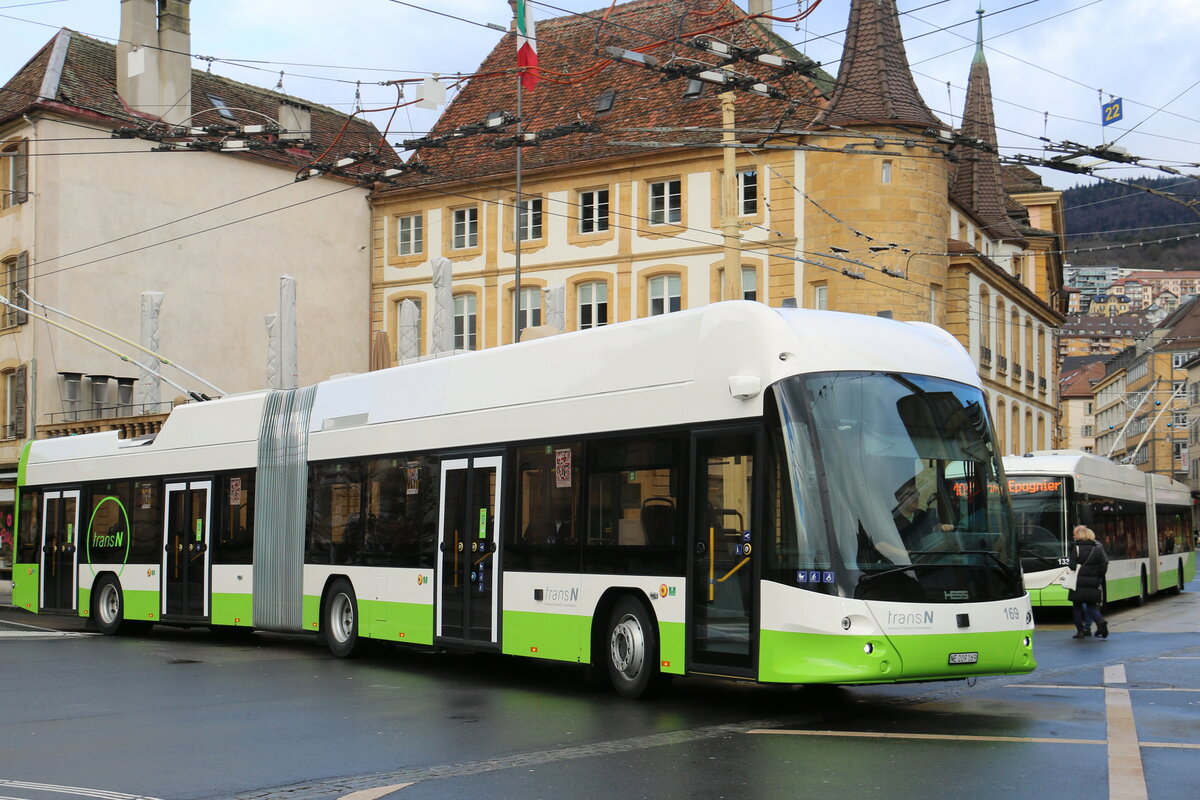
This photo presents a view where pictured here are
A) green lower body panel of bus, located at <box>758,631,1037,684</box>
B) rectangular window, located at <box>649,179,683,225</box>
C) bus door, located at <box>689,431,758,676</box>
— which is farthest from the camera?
rectangular window, located at <box>649,179,683,225</box>

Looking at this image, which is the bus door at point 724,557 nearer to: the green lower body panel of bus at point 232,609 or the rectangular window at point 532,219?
the green lower body panel of bus at point 232,609

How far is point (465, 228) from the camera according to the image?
159 ft

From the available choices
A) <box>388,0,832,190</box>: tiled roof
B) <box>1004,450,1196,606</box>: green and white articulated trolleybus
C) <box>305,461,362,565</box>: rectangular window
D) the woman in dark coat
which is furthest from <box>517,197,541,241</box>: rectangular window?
<box>305,461,362,565</box>: rectangular window

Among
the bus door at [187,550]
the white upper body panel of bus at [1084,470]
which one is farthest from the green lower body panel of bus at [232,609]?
the white upper body panel of bus at [1084,470]

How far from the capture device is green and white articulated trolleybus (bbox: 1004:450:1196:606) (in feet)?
82.9

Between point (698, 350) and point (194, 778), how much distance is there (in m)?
5.43

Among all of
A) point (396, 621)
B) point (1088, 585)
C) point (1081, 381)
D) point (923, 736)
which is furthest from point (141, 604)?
point (1081, 381)

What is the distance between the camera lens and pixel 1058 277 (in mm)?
72125

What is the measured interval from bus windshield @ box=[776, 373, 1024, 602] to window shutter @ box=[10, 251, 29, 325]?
34313mm

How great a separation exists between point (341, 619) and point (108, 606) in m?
6.42

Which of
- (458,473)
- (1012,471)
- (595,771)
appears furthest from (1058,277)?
(595,771)

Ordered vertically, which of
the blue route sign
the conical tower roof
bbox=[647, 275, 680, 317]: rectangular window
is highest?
the conical tower roof

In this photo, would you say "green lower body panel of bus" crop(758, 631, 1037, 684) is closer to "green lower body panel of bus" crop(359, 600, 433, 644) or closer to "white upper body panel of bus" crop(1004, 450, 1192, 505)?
"green lower body panel of bus" crop(359, 600, 433, 644)

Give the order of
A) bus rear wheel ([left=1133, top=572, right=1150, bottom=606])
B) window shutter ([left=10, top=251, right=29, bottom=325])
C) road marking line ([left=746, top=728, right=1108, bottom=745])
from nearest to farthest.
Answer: road marking line ([left=746, top=728, right=1108, bottom=745])
bus rear wheel ([left=1133, top=572, right=1150, bottom=606])
window shutter ([left=10, top=251, right=29, bottom=325])
